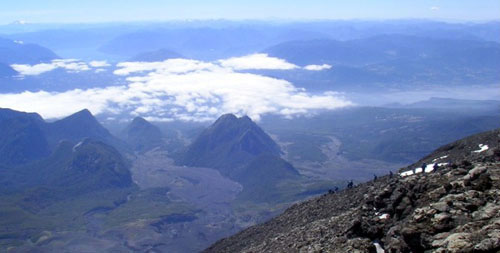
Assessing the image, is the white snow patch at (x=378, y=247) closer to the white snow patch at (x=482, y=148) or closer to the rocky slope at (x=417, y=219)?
the rocky slope at (x=417, y=219)

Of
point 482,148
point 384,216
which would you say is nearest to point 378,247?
point 384,216

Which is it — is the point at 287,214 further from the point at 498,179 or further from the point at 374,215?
the point at 498,179

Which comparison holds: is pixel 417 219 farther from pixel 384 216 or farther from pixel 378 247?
pixel 384 216

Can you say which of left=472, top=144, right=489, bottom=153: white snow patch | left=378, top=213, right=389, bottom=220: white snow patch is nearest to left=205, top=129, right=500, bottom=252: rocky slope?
left=378, top=213, right=389, bottom=220: white snow patch

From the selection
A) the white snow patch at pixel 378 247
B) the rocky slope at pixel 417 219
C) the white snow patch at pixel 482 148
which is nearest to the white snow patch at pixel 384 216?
the rocky slope at pixel 417 219

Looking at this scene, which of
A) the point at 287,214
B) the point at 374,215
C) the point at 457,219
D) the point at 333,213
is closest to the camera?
the point at 457,219

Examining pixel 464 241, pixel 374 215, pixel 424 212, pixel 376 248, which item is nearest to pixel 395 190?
pixel 374 215

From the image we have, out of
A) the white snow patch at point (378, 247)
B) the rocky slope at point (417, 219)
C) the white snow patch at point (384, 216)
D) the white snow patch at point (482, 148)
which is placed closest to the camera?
the rocky slope at point (417, 219)

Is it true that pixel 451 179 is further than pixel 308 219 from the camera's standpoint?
No
